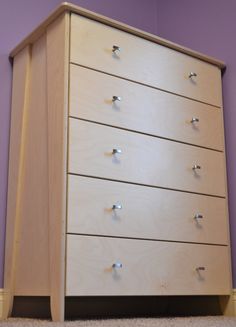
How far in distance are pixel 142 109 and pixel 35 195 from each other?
1.70 feet

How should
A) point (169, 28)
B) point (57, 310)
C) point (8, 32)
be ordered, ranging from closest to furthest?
1. point (57, 310)
2. point (8, 32)
3. point (169, 28)

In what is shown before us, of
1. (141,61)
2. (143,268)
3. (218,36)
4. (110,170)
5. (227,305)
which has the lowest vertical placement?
(227,305)

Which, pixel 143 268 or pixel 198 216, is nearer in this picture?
pixel 143 268

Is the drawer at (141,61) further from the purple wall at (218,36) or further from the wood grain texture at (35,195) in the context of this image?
the wood grain texture at (35,195)

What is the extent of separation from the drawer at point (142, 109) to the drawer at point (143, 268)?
0.43 m

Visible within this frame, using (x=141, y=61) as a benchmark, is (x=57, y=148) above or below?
below

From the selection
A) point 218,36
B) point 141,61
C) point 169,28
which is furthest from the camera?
point 169,28

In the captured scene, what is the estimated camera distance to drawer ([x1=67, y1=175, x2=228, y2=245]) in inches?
67.7

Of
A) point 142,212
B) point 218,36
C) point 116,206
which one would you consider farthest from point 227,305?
point 218,36

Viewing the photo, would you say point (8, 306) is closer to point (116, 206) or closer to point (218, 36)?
point (116, 206)

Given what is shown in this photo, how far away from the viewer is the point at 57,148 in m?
1.75

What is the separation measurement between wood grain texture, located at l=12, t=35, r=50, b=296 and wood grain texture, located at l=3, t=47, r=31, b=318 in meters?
0.02

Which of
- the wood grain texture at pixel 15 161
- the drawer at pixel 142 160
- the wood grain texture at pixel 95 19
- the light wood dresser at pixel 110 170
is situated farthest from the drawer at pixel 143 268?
the wood grain texture at pixel 95 19

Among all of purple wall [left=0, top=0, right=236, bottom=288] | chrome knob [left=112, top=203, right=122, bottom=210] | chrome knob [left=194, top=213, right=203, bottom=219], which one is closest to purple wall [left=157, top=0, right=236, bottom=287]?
purple wall [left=0, top=0, right=236, bottom=288]
